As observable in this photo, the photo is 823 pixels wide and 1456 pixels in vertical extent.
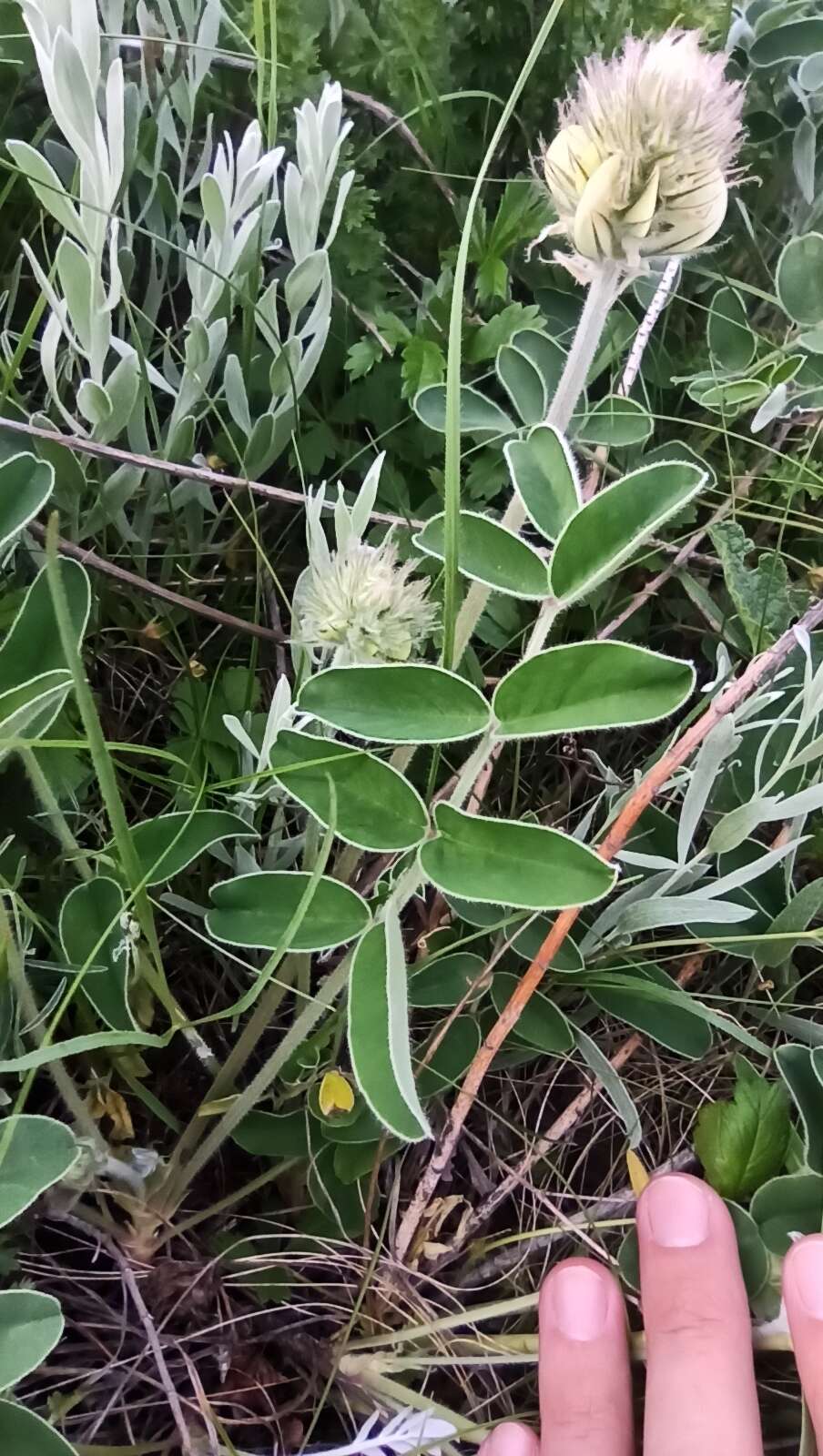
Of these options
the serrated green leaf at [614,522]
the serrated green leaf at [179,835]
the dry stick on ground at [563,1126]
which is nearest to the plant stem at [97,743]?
the serrated green leaf at [179,835]

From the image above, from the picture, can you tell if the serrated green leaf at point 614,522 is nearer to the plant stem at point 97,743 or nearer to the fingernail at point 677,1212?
the plant stem at point 97,743

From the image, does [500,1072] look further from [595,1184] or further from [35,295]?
[35,295]

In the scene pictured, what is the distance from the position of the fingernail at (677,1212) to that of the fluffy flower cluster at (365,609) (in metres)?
0.43

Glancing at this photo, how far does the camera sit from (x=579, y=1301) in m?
0.75

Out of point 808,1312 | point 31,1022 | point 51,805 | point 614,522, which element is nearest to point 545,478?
point 614,522

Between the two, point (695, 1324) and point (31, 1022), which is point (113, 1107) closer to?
point (31, 1022)

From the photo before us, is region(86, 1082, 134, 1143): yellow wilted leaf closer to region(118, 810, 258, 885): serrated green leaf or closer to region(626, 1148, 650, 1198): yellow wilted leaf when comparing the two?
region(118, 810, 258, 885): serrated green leaf

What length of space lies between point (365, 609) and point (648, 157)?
0.82ft

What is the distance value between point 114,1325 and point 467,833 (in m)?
0.49

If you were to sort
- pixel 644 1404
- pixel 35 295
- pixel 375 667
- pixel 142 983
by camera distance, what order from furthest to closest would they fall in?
pixel 35 295 → pixel 644 1404 → pixel 142 983 → pixel 375 667

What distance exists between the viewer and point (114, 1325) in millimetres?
730

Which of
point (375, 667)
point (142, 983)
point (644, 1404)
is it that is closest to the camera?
point (375, 667)

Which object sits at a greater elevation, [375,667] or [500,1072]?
[375,667]

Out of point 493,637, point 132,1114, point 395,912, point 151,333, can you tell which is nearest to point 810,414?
point 493,637
